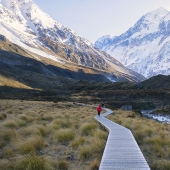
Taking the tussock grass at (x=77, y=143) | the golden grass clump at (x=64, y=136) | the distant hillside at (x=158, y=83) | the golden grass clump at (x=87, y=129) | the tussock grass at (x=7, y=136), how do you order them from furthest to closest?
the distant hillside at (x=158, y=83), the golden grass clump at (x=87, y=129), the golden grass clump at (x=64, y=136), the tussock grass at (x=7, y=136), the tussock grass at (x=77, y=143)

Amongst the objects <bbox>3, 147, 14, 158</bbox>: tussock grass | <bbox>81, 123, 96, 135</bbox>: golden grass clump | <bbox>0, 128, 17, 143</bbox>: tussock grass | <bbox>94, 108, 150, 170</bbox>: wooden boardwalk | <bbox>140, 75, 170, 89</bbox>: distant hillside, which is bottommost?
<bbox>3, 147, 14, 158</bbox>: tussock grass

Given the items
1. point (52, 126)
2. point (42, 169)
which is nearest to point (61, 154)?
point (42, 169)

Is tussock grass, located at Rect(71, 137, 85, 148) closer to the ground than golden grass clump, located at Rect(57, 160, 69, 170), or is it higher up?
higher up

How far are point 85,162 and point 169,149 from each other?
4.22 m

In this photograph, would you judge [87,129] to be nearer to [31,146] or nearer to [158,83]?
[31,146]

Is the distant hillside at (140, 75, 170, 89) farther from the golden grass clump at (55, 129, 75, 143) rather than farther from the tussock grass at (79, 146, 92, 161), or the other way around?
the tussock grass at (79, 146, 92, 161)

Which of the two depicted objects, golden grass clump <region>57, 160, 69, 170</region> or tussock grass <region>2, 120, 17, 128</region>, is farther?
tussock grass <region>2, 120, 17, 128</region>

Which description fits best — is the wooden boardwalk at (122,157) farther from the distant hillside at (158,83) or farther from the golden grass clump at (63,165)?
the distant hillside at (158,83)

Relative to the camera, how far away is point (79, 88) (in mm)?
118250

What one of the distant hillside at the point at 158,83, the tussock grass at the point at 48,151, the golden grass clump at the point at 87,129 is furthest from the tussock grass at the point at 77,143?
the distant hillside at the point at 158,83

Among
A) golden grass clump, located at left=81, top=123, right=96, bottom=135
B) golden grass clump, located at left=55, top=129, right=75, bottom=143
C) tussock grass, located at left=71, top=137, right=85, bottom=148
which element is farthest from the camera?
golden grass clump, located at left=81, top=123, right=96, bottom=135

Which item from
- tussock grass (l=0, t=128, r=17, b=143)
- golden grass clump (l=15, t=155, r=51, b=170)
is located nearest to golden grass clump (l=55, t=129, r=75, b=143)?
tussock grass (l=0, t=128, r=17, b=143)

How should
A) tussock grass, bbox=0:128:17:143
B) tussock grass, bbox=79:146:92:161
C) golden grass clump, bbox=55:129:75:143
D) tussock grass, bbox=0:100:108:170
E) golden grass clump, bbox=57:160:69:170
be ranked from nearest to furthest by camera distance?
tussock grass, bbox=0:100:108:170 < golden grass clump, bbox=57:160:69:170 < tussock grass, bbox=79:146:92:161 < tussock grass, bbox=0:128:17:143 < golden grass clump, bbox=55:129:75:143

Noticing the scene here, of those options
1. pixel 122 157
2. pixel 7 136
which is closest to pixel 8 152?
pixel 7 136
